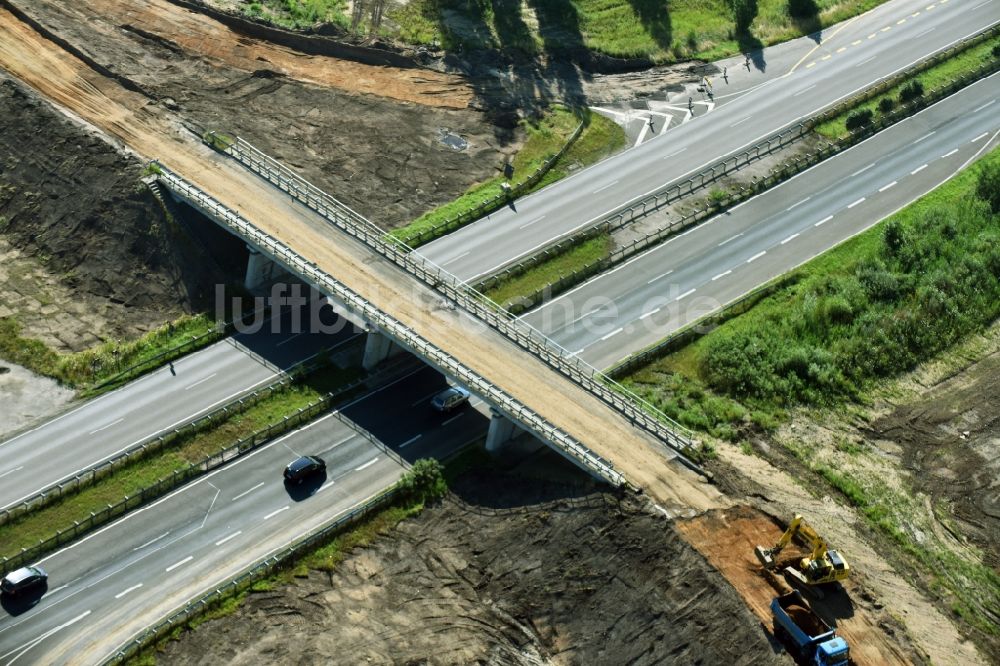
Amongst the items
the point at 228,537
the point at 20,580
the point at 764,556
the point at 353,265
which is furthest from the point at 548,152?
the point at 20,580

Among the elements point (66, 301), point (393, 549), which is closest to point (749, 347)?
point (393, 549)

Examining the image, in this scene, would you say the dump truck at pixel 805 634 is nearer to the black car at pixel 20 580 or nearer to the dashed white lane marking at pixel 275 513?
the dashed white lane marking at pixel 275 513

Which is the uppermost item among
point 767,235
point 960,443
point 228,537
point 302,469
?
point 767,235

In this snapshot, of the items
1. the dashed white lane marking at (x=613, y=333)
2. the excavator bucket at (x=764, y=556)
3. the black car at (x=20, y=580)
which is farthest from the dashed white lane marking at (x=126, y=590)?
the dashed white lane marking at (x=613, y=333)

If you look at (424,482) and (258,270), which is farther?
(258,270)

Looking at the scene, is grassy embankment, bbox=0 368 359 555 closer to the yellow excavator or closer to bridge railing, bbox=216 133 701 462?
bridge railing, bbox=216 133 701 462

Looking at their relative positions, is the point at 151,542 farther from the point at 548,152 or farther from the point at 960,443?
the point at 960,443
